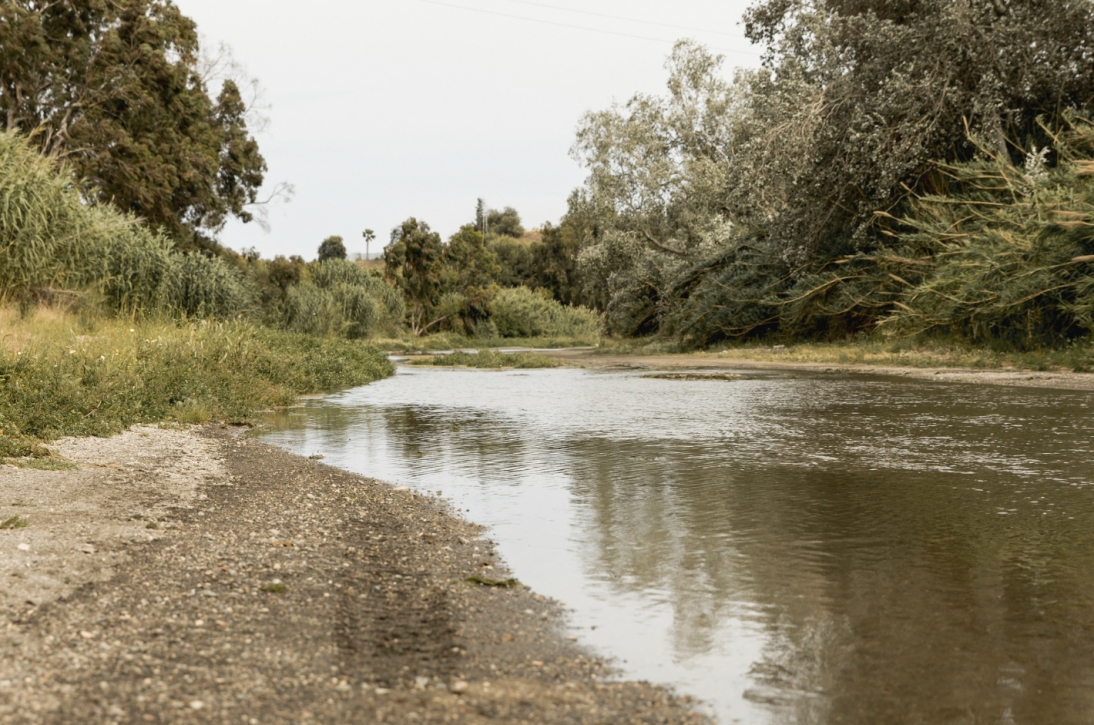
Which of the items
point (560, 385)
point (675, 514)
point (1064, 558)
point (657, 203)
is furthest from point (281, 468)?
point (657, 203)

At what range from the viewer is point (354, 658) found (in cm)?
380

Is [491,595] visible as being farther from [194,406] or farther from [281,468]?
[194,406]

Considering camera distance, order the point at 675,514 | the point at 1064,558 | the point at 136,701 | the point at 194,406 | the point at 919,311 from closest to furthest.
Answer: the point at 136,701 → the point at 1064,558 → the point at 675,514 → the point at 194,406 → the point at 919,311

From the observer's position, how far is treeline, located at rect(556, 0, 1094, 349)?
21.8 metres

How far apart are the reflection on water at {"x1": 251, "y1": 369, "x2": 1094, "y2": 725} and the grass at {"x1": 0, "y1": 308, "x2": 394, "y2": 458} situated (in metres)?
1.46

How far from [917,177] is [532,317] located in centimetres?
3215

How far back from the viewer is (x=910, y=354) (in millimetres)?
25172

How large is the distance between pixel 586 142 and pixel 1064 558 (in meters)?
38.7

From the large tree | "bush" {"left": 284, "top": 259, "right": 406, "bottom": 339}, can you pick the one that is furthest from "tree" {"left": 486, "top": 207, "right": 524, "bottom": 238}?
the large tree

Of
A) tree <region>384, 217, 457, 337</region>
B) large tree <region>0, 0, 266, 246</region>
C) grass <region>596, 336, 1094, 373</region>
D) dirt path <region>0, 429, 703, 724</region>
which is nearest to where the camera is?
dirt path <region>0, 429, 703, 724</region>

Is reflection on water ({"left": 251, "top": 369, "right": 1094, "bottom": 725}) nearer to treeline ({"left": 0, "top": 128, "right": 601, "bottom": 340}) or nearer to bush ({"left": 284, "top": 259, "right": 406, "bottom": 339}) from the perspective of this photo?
treeline ({"left": 0, "top": 128, "right": 601, "bottom": 340})

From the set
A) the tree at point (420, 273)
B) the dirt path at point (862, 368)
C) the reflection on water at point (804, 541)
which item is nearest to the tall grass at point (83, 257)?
the reflection on water at point (804, 541)

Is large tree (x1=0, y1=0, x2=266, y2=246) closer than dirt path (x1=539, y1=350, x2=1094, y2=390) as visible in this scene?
No

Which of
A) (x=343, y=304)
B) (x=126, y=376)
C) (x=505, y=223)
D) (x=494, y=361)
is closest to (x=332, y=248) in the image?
(x=505, y=223)
